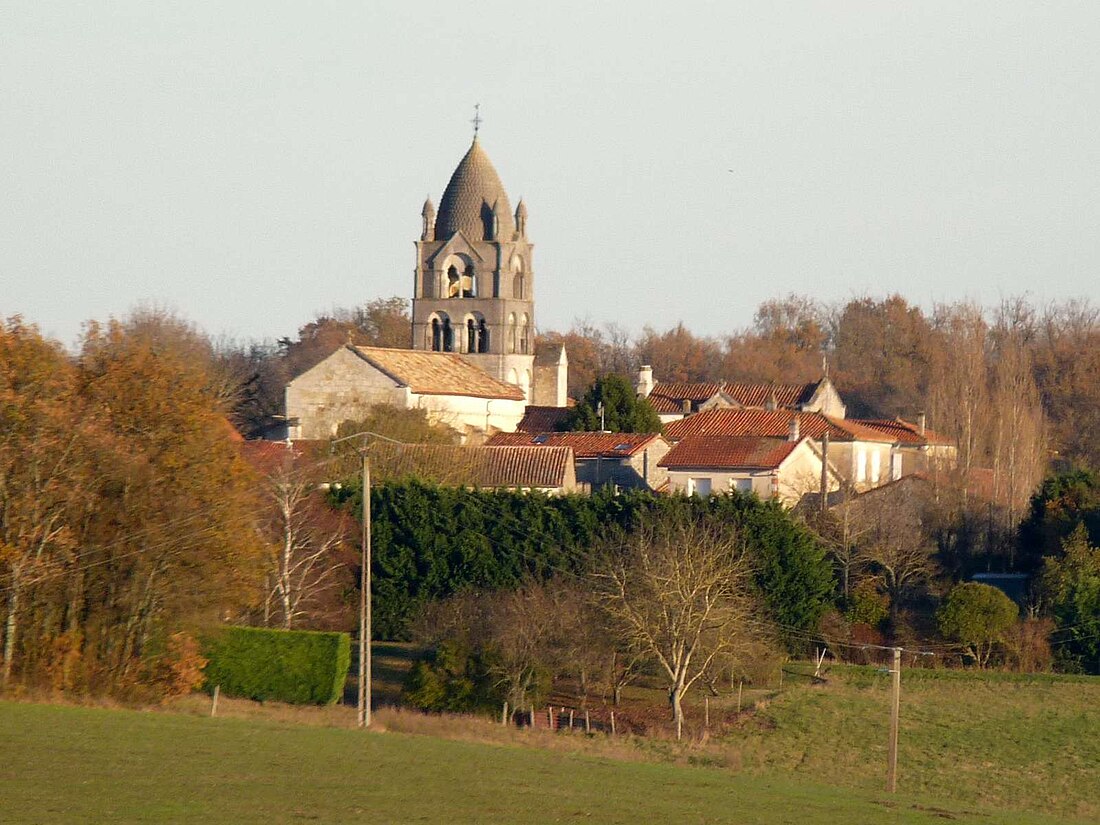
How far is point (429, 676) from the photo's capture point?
34.0 metres

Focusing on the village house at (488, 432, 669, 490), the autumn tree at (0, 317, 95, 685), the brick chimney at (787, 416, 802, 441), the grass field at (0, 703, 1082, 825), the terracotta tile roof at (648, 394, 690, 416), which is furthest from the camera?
the terracotta tile roof at (648, 394, 690, 416)

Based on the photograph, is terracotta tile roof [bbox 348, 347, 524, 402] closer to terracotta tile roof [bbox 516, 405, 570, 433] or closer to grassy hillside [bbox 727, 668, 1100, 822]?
terracotta tile roof [bbox 516, 405, 570, 433]

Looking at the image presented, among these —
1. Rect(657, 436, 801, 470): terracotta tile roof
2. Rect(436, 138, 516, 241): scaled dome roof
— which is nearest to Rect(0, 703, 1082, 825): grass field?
Rect(657, 436, 801, 470): terracotta tile roof

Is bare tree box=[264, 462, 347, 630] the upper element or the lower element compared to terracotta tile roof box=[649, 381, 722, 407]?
lower

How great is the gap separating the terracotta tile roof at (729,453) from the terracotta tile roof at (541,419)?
996 centimetres

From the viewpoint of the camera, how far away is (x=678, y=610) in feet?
117

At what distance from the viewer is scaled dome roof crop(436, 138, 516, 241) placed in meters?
71.4

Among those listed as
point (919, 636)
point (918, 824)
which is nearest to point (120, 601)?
point (918, 824)

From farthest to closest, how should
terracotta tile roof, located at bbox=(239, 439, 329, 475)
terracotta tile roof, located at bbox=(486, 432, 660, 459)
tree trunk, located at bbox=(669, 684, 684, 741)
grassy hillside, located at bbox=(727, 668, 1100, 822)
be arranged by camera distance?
terracotta tile roof, located at bbox=(486, 432, 660, 459) → terracotta tile roof, located at bbox=(239, 439, 329, 475) → tree trunk, located at bbox=(669, 684, 684, 741) → grassy hillside, located at bbox=(727, 668, 1100, 822)

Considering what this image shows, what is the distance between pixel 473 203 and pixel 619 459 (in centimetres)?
2058

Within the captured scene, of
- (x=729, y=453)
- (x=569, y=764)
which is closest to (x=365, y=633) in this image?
(x=569, y=764)

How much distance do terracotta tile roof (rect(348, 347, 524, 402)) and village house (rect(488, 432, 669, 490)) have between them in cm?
482

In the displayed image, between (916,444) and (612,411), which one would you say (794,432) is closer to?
(612,411)

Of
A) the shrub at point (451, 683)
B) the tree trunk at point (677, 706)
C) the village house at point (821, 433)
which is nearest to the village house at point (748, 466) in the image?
the village house at point (821, 433)
